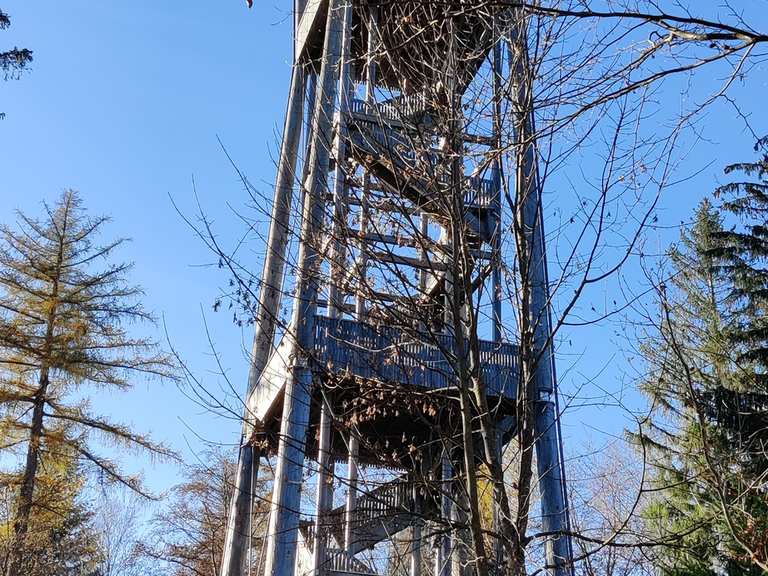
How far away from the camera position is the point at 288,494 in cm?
1003

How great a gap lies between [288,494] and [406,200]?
589cm

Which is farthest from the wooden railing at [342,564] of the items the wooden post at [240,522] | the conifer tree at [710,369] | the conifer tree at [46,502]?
the conifer tree at [46,502]

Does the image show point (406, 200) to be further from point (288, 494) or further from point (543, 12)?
point (288, 494)

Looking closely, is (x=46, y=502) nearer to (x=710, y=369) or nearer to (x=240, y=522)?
(x=240, y=522)

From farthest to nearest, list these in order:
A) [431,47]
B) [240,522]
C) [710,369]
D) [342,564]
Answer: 1. [710,369]
2. [240,522]
3. [342,564]
4. [431,47]

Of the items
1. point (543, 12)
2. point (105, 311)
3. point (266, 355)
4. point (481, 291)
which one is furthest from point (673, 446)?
point (543, 12)

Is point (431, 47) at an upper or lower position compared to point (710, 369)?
lower

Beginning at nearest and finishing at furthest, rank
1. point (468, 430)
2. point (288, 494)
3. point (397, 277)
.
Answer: point (468, 430) → point (397, 277) → point (288, 494)

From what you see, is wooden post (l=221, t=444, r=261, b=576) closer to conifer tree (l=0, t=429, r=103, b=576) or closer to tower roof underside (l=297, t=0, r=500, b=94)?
conifer tree (l=0, t=429, r=103, b=576)

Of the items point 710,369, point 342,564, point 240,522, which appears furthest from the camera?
point 710,369

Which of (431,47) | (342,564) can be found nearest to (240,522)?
(342,564)

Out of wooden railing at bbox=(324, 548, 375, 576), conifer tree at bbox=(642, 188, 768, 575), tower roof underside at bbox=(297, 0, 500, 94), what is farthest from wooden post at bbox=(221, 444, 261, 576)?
tower roof underside at bbox=(297, 0, 500, 94)

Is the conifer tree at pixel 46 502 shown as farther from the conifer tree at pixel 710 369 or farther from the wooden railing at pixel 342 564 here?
the conifer tree at pixel 710 369

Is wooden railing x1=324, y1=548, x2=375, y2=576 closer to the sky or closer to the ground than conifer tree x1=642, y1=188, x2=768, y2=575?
closer to the ground
